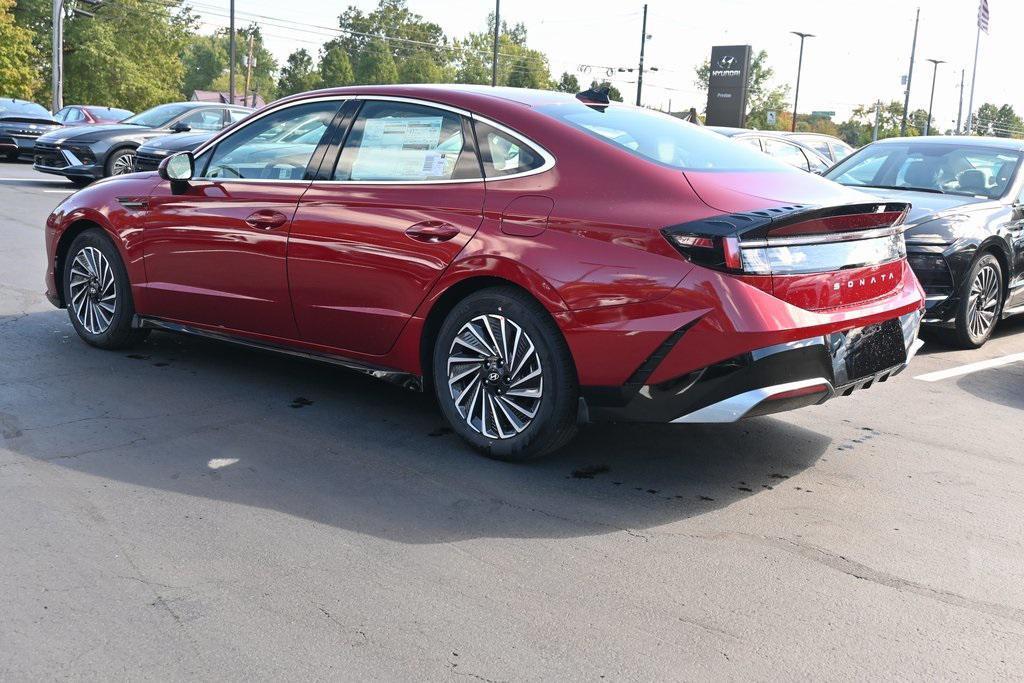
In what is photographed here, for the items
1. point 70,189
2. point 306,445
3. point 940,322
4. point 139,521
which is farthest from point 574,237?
point 70,189

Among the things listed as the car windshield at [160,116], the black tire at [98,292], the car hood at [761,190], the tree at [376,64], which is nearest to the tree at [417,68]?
the tree at [376,64]

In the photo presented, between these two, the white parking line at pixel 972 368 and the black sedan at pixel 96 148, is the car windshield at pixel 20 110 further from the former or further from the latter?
the white parking line at pixel 972 368

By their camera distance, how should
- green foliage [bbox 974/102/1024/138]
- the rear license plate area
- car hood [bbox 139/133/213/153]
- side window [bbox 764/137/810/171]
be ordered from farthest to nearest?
green foliage [bbox 974/102/1024/138]
car hood [bbox 139/133/213/153]
side window [bbox 764/137/810/171]
the rear license plate area

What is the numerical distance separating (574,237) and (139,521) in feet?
6.55

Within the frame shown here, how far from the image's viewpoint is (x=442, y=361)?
4840 mm

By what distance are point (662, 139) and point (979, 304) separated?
4.08 meters

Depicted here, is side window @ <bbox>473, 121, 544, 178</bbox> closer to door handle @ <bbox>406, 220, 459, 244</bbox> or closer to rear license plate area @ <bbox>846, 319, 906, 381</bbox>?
door handle @ <bbox>406, 220, 459, 244</bbox>

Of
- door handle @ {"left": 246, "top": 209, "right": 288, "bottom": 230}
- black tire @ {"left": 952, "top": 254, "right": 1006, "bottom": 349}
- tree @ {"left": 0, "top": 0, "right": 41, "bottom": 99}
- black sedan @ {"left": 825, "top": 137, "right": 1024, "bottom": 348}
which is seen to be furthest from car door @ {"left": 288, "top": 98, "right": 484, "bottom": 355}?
tree @ {"left": 0, "top": 0, "right": 41, "bottom": 99}

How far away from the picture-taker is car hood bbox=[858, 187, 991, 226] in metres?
7.55

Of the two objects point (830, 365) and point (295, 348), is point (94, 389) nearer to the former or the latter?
point (295, 348)

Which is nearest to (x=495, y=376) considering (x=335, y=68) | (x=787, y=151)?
(x=787, y=151)

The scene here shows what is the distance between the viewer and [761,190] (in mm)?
4414

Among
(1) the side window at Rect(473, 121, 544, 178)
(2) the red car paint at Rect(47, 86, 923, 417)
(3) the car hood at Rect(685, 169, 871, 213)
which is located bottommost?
(2) the red car paint at Rect(47, 86, 923, 417)

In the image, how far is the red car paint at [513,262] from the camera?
4.12 meters
